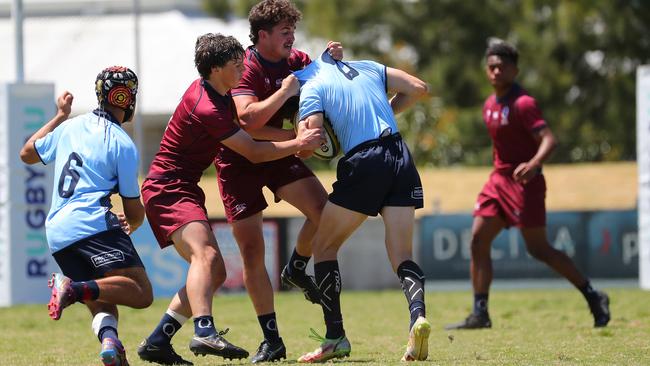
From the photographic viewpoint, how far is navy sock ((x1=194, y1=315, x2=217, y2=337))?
683cm

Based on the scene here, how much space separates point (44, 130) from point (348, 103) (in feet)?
5.72

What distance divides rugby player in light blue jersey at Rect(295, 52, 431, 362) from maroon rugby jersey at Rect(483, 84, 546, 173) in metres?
3.14

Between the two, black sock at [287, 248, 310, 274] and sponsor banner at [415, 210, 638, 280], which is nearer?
black sock at [287, 248, 310, 274]

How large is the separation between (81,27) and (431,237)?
17961mm

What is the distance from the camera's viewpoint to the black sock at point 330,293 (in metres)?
7.42

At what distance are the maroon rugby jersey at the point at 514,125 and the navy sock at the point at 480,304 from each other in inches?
42.6

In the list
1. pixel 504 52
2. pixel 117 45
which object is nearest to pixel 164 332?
pixel 504 52

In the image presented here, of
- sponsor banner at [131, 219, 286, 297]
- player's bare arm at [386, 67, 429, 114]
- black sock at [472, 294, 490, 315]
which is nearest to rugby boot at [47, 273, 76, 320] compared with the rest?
player's bare arm at [386, 67, 429, 114]

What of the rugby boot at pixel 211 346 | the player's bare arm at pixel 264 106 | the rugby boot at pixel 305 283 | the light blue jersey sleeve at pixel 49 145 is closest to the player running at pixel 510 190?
the rugby boot at pixel 305 283

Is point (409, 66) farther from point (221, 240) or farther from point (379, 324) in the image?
point (379, 324)

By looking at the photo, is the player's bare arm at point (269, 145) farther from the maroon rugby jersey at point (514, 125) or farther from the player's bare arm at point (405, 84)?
the maroon rugby jersey at point (514, 125)

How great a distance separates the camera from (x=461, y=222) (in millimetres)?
17125

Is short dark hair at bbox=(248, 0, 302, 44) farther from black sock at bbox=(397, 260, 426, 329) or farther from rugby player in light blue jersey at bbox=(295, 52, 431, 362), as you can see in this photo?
black sock at bbox=(397, 260, 426, 329)

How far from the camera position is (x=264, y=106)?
721cm
